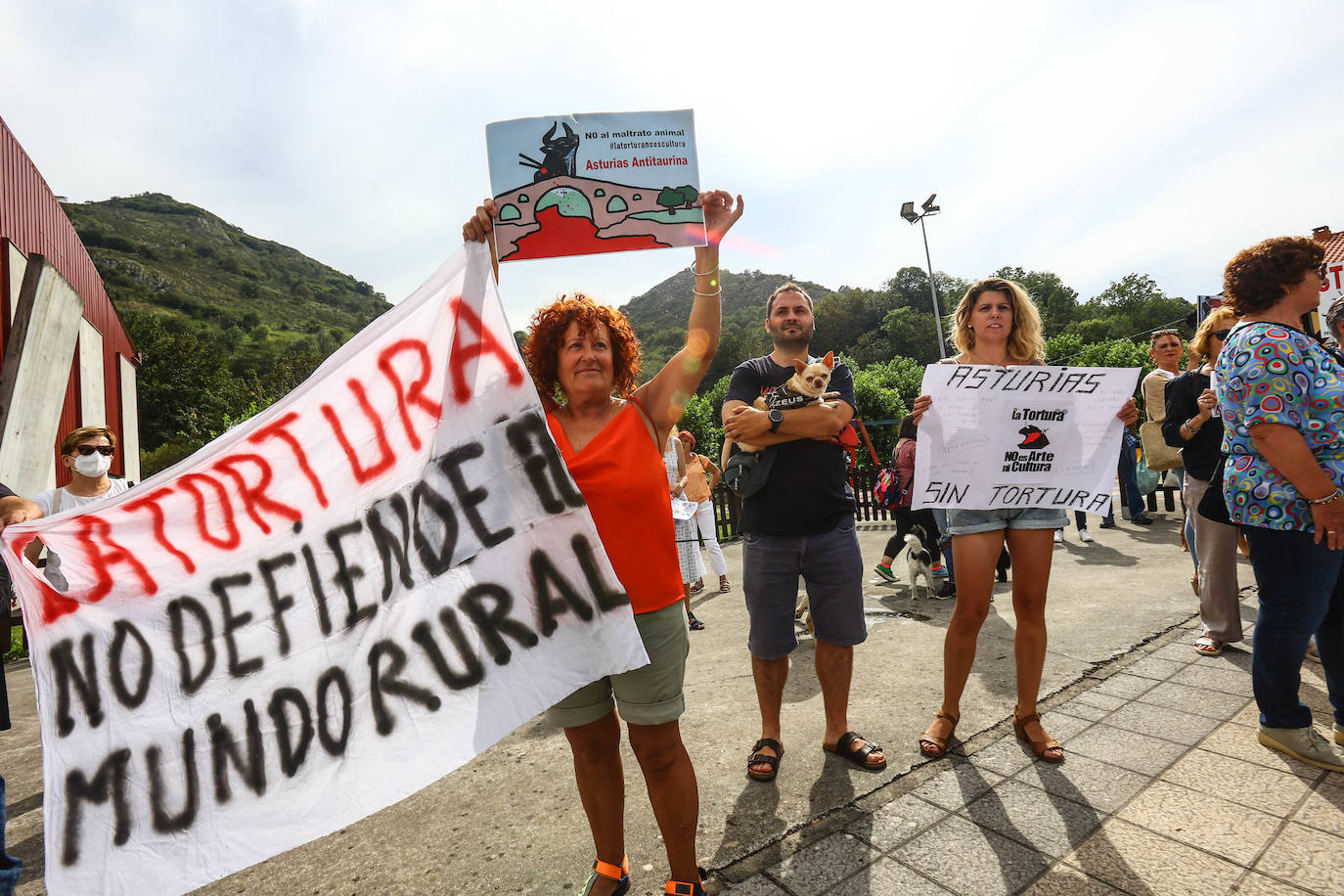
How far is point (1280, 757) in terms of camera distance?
2561 mm

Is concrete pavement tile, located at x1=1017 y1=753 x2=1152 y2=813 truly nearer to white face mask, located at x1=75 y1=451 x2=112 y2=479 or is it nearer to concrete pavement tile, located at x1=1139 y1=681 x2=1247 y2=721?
concrete pavement tile, located at x1=1139 y1=681 x2=1247 y2=721

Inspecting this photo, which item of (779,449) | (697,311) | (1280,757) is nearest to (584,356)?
(697,311)

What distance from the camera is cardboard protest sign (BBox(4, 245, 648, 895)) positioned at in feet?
5.82

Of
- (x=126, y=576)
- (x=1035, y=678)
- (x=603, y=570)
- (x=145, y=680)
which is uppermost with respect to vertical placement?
(x=126, y=576)

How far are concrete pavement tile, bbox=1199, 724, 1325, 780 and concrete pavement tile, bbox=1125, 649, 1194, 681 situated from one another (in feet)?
2.06

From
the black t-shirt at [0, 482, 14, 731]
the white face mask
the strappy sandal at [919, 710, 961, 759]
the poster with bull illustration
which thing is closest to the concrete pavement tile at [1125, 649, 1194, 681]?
the strappy sandal at [919, 710, 961, 759]

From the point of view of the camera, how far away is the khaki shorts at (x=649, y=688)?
194 cm

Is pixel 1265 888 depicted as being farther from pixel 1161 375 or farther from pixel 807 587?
pixel 1161 375

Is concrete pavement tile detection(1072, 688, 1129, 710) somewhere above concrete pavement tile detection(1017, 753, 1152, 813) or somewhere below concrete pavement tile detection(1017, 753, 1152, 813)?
below

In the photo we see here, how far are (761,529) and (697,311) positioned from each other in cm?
113

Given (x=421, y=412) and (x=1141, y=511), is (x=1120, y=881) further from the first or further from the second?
(x=1141, y=511)

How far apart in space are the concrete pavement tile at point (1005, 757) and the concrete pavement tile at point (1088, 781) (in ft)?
0.14

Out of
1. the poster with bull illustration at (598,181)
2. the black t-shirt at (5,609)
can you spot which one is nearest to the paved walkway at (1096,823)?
the poster with bull illustration at (598,181)

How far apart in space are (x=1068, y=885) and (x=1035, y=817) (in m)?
0.37
